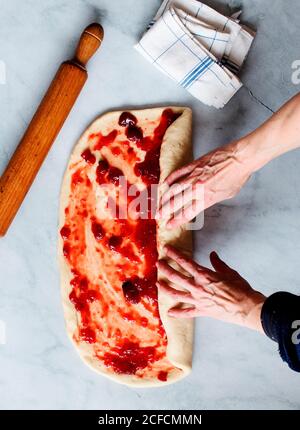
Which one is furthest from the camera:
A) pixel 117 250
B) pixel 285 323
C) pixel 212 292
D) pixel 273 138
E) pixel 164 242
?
pixel 117 250

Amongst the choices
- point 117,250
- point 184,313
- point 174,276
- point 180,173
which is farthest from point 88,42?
point 184,313

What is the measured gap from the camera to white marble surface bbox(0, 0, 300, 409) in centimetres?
216

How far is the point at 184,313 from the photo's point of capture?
6.37 ft

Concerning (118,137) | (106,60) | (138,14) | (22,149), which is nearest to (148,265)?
(118,137)

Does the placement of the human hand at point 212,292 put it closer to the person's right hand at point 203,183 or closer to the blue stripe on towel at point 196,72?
the person's right hand at point 203,183

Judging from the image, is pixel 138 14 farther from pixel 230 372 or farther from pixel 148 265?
pixel 230 372

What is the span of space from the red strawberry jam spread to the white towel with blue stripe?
0.16m

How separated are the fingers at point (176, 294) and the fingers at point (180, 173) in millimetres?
361

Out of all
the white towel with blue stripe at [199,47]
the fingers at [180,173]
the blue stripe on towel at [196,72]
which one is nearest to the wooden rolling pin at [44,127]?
the white towel with blue stripe at [199,47]

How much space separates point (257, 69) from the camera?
2.17 m

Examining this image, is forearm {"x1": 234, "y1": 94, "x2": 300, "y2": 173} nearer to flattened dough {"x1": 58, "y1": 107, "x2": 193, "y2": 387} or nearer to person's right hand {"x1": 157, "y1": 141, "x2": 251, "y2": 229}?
person's right hand {"x1": 157, "y1": 141, "x2": 251, "y2": 229}

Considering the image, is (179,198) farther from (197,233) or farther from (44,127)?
(44,127)

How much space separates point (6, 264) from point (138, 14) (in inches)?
43.0

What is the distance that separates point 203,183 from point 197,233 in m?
0.37
